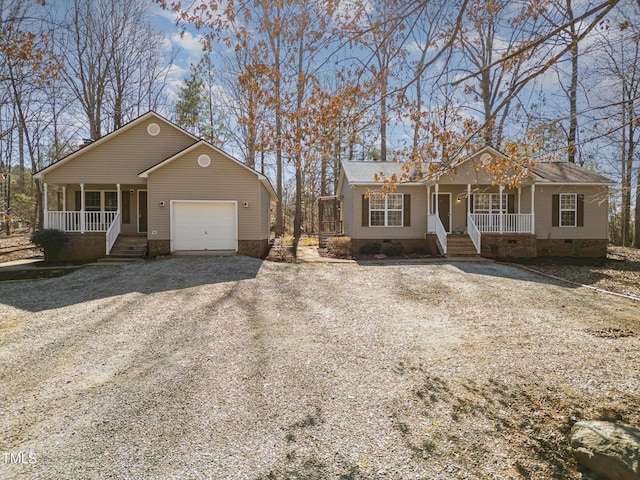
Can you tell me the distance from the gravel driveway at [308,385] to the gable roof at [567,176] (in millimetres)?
9681

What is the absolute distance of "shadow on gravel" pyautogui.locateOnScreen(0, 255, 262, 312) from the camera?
28.0 ft

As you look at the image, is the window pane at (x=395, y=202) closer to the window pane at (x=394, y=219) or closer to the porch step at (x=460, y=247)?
the window pane at (x=394, y=219)

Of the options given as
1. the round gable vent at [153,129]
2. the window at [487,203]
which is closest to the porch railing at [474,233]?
the window at [487,203]

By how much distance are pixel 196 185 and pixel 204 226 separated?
5.56ft

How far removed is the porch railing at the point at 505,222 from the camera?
50.6ft

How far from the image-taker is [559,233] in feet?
54.0

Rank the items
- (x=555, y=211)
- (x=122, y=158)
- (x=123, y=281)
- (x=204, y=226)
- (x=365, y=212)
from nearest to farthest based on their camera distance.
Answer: (x=123, y=281), (x=204, y=226), (x=122, y=158), (x=365, y=212), (x=555, y=211)

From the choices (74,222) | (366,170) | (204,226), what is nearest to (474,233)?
(366,170)

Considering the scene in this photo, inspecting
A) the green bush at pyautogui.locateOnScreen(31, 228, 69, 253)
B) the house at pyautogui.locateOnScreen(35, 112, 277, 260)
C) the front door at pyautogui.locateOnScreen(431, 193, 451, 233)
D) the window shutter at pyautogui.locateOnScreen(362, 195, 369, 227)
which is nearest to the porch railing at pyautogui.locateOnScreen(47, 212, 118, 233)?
the house at pyautogui.locateOnScreen(35, 112, 277, 260)

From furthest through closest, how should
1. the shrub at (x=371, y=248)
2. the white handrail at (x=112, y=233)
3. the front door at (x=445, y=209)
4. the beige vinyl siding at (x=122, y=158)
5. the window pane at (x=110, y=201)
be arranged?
the front door at (x=445, y=209), the window pane at (x=110, y=201), the shrub at (x=371, y=248), the beige vinyl siding at (x=122, y=158), the white handrail at (x=112, y=233)

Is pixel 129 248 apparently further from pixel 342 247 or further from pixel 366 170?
pixel 366 170

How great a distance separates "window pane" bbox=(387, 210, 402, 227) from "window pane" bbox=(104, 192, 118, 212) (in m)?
12.9

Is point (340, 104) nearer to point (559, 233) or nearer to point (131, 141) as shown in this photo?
point (131, 141)

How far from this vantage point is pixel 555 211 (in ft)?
54.2
